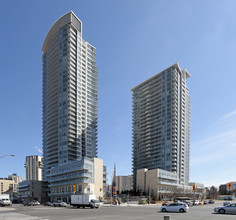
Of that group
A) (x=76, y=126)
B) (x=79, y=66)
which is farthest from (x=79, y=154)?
(x=79, y=66)

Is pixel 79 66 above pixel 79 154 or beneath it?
above

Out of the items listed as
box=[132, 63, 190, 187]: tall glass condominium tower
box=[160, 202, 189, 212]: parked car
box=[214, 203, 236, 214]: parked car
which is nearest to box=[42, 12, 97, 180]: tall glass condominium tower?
Result: box=[132, 63, 190, 187]: tall glass condominium tower

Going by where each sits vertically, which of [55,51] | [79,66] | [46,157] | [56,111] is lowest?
[46,157]

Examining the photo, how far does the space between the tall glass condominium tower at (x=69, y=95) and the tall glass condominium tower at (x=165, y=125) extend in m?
34.5

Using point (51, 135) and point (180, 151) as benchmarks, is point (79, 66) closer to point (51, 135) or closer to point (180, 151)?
point (51, 135)

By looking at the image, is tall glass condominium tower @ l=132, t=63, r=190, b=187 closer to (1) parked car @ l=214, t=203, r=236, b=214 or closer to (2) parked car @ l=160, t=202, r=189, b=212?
(2) parked car @ l=160, t=202, r=189, b=212

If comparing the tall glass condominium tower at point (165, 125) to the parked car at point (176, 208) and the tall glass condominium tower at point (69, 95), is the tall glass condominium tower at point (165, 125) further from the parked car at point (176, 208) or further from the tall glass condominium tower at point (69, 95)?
the parked car at point (176, 208)

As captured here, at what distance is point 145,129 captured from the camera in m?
161

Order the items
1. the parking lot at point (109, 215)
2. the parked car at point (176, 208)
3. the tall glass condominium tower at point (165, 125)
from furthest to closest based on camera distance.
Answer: the tall glass condominium tower at point (165, 125), the parked car at point (176, 208), the parking lot at point (109, 215)

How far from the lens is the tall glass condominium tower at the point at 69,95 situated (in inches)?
5020

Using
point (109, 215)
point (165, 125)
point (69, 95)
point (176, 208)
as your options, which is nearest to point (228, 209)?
point (176, 208)

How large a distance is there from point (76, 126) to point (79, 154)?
14.9 meters

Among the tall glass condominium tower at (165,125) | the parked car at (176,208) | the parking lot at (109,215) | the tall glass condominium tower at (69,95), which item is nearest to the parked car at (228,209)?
the parking lot at (109,215)

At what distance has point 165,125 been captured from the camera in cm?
14088
